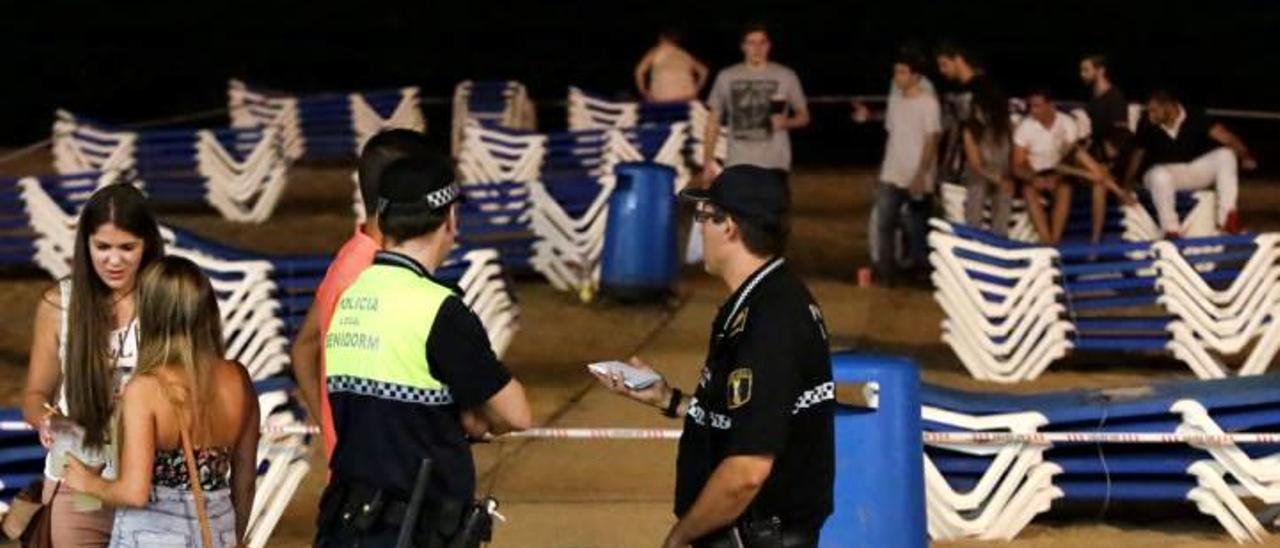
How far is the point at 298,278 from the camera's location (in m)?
13.0

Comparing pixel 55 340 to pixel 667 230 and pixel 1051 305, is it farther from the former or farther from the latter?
pixel 667 230

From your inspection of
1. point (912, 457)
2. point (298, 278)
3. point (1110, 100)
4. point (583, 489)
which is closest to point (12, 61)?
point (1110, 100)

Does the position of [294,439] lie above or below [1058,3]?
above

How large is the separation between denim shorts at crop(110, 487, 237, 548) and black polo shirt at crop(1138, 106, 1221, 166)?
12003mm

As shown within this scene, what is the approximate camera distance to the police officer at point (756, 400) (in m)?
5.82

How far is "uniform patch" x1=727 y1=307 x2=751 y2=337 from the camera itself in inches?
233

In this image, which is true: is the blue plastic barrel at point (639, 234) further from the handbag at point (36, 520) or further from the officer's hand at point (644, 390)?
the officer's hand at point (644, 390)

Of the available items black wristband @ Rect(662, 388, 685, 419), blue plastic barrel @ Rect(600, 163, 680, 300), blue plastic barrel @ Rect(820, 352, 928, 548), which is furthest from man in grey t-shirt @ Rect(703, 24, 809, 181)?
black wristband @ Rect(662, 388, 685, 419)

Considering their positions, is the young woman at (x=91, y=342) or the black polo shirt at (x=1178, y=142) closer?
the young woman at (x=91, y=342)

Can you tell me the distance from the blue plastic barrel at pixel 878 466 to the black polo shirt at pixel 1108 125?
32.4ft

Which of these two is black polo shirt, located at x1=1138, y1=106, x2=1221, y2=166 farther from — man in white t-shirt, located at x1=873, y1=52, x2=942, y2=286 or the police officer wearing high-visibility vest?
the police officer wearing high-visibility vest

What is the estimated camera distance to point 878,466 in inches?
319

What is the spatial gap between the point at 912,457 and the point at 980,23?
3608cm

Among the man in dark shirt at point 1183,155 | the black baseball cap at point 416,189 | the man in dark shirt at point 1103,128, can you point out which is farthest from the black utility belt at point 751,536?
the man in dark shirt at point 1183,155
